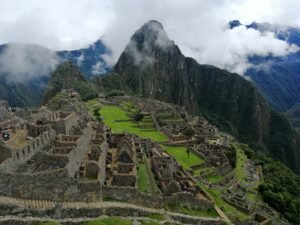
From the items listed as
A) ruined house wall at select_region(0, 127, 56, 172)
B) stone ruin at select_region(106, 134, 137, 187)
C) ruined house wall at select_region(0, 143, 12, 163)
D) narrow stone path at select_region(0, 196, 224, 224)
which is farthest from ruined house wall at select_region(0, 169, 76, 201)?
stone ruin at select_region(106, 134, 137, 187)

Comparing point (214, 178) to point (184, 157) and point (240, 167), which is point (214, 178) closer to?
point (184, 157)

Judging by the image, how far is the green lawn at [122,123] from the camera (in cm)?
8081

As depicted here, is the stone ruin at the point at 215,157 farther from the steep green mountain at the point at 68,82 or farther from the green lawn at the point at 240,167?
the steep green mountain at the point at 68,82

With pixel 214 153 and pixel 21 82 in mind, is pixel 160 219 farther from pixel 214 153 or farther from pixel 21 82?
pixel 21 82

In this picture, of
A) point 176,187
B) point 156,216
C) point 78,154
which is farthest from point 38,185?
point 176,187

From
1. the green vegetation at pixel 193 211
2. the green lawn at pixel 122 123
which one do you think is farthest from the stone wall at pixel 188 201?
the green lawn at pixel 122 123

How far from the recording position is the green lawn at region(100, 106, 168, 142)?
80.8m

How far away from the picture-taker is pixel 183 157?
220 feet

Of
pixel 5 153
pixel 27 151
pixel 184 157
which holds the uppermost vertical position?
pixel 5 153

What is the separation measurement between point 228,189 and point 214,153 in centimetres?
1643

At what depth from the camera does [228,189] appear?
5750cm

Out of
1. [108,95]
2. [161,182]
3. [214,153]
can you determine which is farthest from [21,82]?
[161,182]

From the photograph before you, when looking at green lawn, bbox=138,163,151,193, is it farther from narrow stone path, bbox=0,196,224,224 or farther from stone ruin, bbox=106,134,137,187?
narrow stone path, bbox=0,196,224,224

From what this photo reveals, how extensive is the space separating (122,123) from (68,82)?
64701mm
